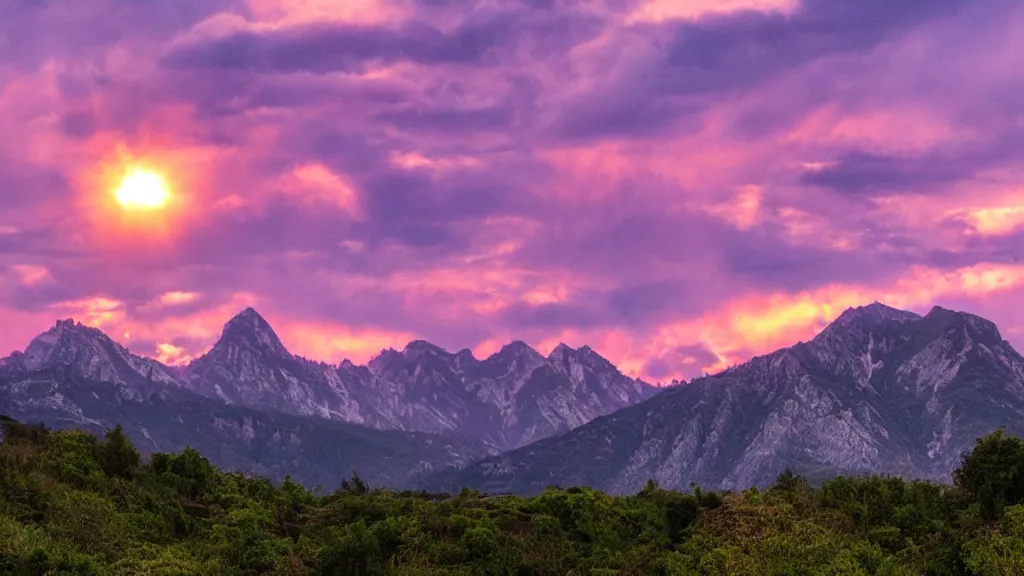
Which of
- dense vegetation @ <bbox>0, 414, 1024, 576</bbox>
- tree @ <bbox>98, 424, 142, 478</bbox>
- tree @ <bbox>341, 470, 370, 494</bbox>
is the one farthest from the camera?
tree @ <bbox>341, 470, 370, 494</bbox>

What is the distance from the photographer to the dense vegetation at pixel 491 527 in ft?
142

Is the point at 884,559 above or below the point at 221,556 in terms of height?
below

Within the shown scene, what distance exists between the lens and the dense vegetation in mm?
43281

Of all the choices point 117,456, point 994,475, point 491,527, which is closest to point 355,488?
point 117,456

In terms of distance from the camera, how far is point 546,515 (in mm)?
54469

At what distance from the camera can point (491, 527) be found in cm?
5212

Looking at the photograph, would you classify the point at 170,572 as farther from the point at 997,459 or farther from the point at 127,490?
the point at 997,459

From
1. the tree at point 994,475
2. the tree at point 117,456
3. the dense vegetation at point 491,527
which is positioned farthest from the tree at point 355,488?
the tree at point 994,475

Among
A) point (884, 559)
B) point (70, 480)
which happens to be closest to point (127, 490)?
point (70, 480)

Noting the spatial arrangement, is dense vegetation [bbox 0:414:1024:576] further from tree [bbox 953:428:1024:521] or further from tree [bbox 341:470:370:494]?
tree [bbox 341:470:370:494]

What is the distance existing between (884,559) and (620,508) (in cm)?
1738

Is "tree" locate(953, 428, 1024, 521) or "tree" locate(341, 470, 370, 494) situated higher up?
"tree" locate(341, 470, 370, 494)

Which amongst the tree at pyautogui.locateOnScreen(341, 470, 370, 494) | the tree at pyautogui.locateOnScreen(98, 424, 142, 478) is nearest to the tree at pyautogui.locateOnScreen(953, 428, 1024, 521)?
the tree at pyautogui.locateOnScreen(341, 470, 370, 494)

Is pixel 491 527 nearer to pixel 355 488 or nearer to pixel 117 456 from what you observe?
pixel 355 488
